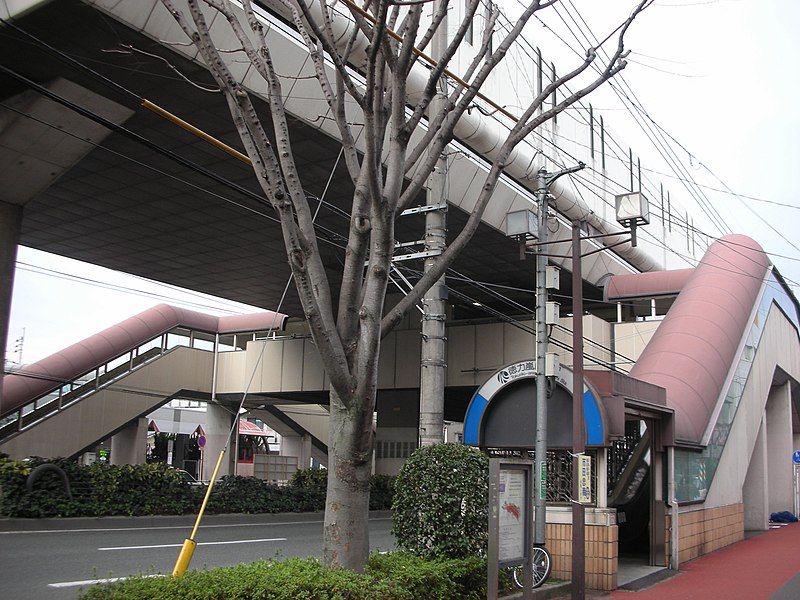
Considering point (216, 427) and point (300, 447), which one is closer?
point (216, 427)

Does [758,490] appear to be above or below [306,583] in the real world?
above

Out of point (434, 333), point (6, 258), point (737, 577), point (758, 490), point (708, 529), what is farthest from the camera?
point (758, 490)

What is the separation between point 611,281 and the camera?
102 feet

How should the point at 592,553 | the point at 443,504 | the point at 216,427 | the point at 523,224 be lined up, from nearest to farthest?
the point at 443,504 < the point at 523,224 < the point at 592,553 < the point at 216,427

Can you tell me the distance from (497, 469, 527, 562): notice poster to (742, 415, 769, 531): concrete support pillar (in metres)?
20.7

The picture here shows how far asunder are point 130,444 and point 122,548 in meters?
21.6

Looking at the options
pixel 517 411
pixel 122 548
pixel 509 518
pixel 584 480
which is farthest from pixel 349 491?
pixel 122 548

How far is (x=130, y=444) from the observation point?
35594 mm

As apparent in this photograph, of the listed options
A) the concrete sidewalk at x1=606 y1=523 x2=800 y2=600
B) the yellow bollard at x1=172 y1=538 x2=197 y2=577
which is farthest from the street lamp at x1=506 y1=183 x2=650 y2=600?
the yellow bollard at x1=172 y1=538 x2=197 y2=577

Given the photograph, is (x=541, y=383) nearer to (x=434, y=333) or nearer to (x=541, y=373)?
(x=541, y=373)

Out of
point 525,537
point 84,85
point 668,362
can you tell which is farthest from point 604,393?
point 84,85

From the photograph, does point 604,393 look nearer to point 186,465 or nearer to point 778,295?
point 778,295

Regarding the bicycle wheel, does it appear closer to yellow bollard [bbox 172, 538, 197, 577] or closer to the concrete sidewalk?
the concrete sidewalk

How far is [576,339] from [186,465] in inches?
1800
